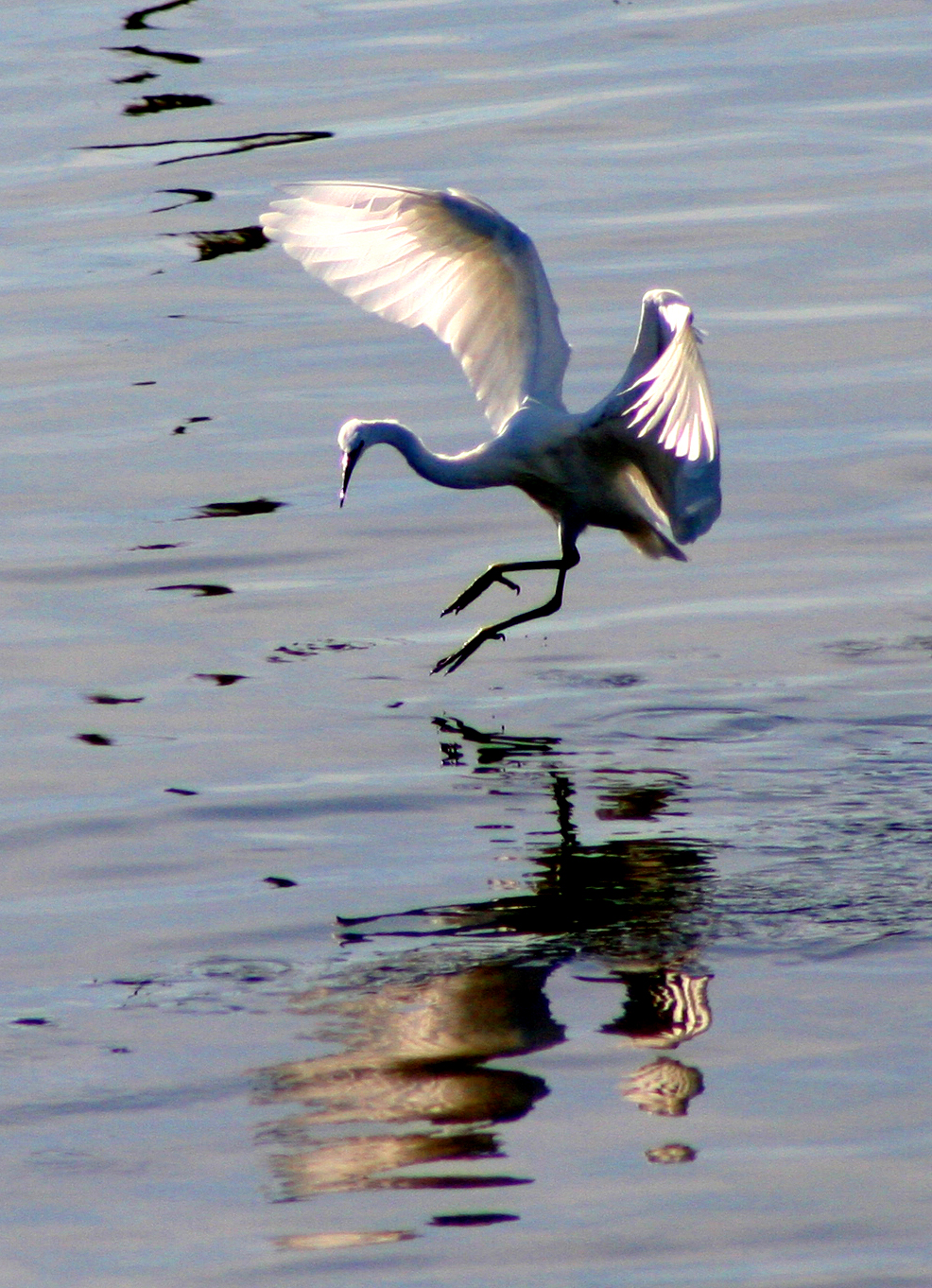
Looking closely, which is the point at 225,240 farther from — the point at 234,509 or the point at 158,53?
the point at 158,53

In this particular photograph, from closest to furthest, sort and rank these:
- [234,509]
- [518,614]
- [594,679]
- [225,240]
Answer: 1. [594,679]
2. [518,614]
3. [234,509]
4. [225,240]

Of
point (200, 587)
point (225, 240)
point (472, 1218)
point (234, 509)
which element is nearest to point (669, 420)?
point (200, 587)

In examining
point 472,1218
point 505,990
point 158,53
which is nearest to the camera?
point 472,1218

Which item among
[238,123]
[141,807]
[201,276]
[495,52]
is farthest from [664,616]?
[495,52]

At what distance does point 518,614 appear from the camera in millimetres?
8961

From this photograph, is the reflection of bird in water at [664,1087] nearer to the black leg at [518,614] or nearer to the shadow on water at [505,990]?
the shadow on water at [505,990]

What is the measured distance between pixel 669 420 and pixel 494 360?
224 centimetres

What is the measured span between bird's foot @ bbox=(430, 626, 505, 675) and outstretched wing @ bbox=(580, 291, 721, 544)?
736mm

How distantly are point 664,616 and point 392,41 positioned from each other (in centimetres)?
1051

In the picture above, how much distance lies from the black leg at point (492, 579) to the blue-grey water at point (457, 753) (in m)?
0.17

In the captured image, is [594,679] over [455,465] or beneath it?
beneath

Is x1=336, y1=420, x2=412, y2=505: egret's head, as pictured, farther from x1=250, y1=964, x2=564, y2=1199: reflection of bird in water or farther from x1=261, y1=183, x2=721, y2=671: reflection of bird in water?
x1=250, y1=964, x2=564, y2=1199: reflection of bird in water

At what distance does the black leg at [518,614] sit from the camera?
27.7ft

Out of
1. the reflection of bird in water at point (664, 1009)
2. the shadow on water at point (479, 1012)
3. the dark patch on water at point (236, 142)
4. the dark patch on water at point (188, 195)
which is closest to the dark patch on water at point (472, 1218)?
the shadow on water at point (479, 1012)
